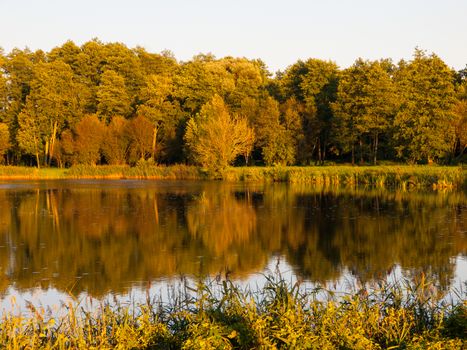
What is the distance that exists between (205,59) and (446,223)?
3115 inches

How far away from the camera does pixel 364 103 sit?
5744 cm

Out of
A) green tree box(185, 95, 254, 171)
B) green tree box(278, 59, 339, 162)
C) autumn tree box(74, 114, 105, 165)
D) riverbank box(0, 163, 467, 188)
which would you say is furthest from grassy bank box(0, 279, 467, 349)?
autumn tree box(74, 114, 105, 165)

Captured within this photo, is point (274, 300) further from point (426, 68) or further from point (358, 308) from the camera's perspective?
point (426, 68)

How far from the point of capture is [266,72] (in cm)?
9138

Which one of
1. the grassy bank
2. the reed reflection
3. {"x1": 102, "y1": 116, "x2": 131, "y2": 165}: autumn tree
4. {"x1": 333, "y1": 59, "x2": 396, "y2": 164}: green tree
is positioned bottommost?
the reed reflection

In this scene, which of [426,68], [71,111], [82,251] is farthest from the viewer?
[71,111]

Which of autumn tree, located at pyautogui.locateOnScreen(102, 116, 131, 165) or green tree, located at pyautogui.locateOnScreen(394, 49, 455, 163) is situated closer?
green tree, located at pyautogui.locateOnScreen(394, 49, 455, 163)

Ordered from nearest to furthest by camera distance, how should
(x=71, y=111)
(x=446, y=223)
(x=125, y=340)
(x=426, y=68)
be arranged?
(x=125, y=340) < (x=446, y=223) < (x=426, y=68) < (x=71, y=111)

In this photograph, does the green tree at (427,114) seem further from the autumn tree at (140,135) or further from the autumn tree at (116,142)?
the autumn tree at (116,142)

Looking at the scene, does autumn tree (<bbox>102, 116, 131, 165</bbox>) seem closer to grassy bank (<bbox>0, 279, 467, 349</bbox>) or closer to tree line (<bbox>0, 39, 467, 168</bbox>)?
tree line (<bbox>0, 39, 467, 168</bbox>)

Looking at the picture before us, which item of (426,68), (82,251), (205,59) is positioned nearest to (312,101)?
(426,68)

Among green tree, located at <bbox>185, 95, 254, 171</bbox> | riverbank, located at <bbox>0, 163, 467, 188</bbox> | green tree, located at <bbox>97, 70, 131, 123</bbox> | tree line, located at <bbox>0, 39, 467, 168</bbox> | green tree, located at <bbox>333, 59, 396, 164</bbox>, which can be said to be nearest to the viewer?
riverbank, located at <bbox>0, 163, 467, 188</bbox>

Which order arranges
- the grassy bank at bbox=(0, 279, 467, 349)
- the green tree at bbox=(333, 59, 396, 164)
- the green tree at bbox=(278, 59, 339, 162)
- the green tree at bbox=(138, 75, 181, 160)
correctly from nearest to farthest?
1. the grassy bank at bbox=(0, 279, 467, 349)
2. the green tree at bbox=(333, 59, 396, 164)
3. the green tree at bbox=(278, 59, 339, 162)
4. the green tree at bbox=(138, 75, 181, 160)

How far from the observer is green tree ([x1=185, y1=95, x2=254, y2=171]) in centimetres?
5022
